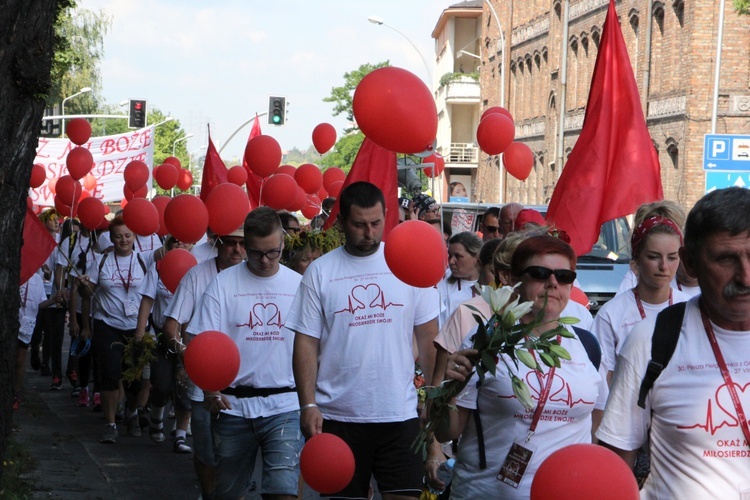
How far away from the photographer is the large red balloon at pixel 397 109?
6062 mm

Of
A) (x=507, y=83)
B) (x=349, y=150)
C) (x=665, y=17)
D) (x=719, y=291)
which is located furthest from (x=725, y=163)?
(x=349, y=150)

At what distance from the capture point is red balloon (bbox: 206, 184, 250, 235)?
8719 millimetres

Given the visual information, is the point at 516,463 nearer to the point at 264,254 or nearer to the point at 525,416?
the point at 525,416

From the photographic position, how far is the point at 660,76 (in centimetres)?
3669

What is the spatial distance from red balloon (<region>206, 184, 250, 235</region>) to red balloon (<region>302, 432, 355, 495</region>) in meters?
3.35

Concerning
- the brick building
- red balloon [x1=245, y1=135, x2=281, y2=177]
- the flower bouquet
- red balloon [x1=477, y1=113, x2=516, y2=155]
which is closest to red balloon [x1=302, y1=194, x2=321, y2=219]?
red balloon [x1=245, y1=135, x2=281, y2=177]

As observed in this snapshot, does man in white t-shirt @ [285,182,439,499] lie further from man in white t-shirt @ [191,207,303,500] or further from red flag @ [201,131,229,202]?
red flag @ [201,131,229,202]

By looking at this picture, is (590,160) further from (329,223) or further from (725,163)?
(725,163)

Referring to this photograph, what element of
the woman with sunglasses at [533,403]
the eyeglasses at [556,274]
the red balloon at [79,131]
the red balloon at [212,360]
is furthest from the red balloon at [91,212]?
the eyeglasses at [556,274]

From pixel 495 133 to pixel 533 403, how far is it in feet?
20.8

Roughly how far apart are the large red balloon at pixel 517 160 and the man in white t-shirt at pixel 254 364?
4.70 m

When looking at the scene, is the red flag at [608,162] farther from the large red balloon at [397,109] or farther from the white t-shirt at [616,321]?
the large red balloon at [397,109]

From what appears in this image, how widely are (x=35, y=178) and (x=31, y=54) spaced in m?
10.7

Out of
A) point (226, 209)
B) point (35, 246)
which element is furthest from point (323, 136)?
point (226, 209)
